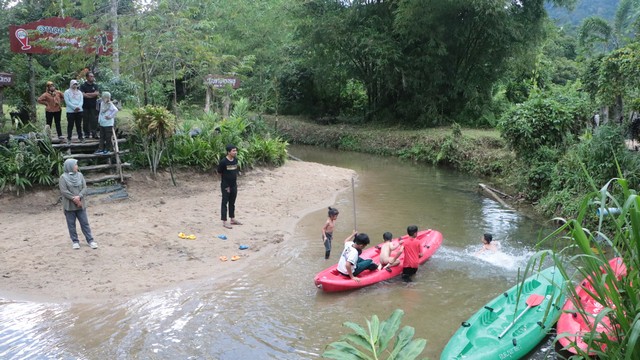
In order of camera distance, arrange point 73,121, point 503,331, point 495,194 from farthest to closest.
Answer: point 495,194
point 73,121
point 503,331

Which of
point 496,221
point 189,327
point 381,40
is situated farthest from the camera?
point 381,40

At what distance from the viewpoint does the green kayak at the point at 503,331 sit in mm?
5559

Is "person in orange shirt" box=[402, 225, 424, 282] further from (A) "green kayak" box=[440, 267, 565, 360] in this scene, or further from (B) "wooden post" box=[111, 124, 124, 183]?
(B) "wooden post" box=[111, 124, 124, 183]

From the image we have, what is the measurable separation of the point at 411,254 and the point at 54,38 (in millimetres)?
10285

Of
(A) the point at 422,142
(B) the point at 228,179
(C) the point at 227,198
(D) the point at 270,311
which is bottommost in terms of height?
(D) the point at 270,311

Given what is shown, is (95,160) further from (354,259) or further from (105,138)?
(354,259)

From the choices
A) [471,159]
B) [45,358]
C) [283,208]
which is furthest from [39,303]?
[471,159]

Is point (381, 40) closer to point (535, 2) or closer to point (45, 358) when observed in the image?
point (535, 2)

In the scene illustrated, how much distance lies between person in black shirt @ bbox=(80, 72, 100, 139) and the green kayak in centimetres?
1034

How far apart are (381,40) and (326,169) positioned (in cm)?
821

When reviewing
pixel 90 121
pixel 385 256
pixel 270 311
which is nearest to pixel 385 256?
pixel 385 256

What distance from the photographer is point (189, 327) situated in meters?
6.53

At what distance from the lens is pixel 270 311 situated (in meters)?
7.05

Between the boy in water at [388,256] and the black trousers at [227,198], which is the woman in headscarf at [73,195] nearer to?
the black trousers at [227,198]
